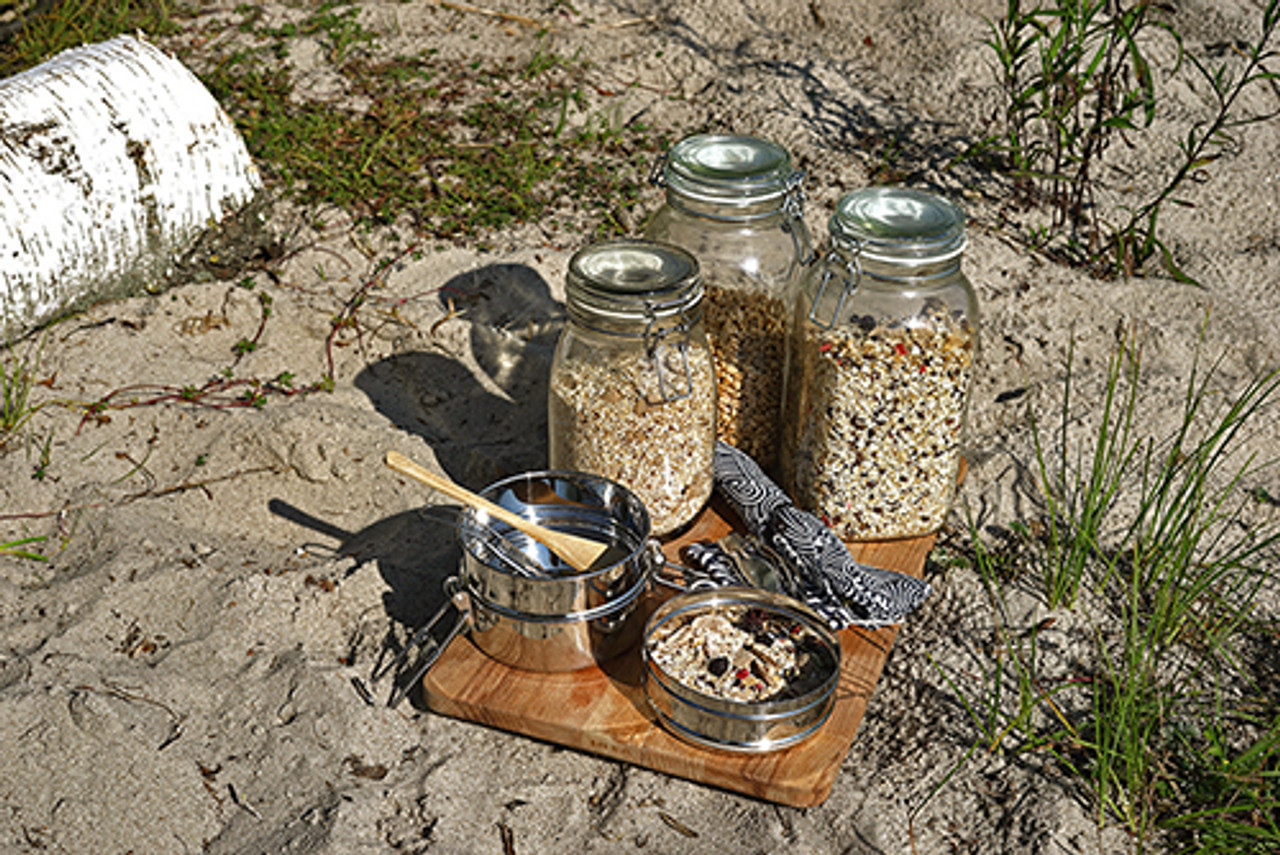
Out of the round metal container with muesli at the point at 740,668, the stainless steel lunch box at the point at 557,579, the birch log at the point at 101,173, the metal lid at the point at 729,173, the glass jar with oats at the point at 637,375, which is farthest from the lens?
the birch log at the point at 101,173

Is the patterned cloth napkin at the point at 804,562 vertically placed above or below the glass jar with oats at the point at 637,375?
below

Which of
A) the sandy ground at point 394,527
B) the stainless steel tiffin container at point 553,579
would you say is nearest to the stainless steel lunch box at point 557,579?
the stainless steel tiffin container at point 553,579

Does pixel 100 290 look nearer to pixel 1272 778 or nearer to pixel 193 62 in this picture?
pixel 193 62

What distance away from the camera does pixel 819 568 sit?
2578mm

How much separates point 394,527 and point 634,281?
0.97 meters

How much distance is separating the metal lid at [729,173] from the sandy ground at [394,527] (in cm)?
97

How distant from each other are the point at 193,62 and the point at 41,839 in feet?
12.1

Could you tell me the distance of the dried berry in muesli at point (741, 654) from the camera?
7.75 ft

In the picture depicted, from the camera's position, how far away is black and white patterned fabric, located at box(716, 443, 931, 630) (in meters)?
2.54

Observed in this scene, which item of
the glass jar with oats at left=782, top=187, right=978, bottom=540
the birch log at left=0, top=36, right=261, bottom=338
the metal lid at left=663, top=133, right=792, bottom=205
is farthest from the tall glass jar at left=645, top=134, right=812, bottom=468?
the birch log at left=0, top=36, right=261, bottom=338

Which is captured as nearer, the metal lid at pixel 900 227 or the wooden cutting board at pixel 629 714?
the wooden cutting board at pixel 629 714

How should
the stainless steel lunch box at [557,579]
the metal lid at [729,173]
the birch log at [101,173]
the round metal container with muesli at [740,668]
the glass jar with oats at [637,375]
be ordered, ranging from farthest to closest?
the birch log at [101,173], the metal lid at [729,173], the glass jar with oats at [637,375], the stainless steel lunch box at [557,579], the round metal container with muesli at [740,668]

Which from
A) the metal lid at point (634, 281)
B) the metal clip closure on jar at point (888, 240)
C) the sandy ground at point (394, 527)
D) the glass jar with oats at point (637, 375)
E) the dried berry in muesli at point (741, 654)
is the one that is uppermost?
the metal clip closure on jar at point (888, 240)

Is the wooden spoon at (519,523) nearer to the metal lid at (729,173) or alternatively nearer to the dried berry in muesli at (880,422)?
the dried berry in muesli at (880,422)
